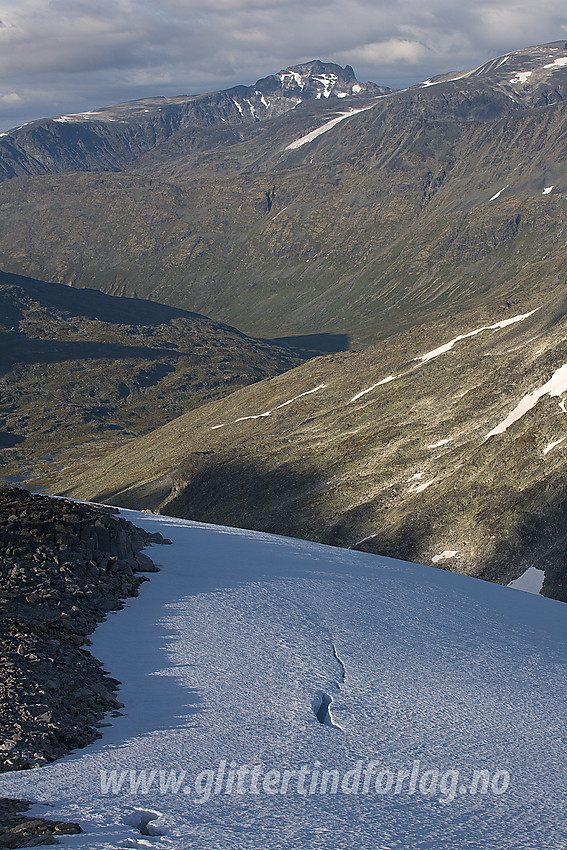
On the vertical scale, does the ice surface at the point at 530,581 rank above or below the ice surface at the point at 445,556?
above

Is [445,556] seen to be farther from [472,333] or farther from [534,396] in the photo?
[472,333]

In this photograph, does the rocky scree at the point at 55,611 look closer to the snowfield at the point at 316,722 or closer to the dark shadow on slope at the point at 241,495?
the snowfield at the point at 316,722

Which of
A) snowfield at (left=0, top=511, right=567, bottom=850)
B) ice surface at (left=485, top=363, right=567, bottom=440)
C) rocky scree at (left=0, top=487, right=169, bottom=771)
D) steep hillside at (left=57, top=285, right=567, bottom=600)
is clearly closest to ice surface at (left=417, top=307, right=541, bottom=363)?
steep hillside at (left=57, top=285, right=567, bottom=600)

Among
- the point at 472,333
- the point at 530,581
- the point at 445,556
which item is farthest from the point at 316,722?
the point at 472,333

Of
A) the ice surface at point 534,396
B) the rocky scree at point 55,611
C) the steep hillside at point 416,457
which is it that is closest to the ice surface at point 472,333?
the steep hillside at point 416,457

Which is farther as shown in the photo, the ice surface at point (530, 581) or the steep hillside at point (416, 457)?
the steep hillside at point (416, 457)

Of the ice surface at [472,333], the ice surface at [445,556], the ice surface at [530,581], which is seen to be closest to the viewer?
the ice surface at [530,581]
